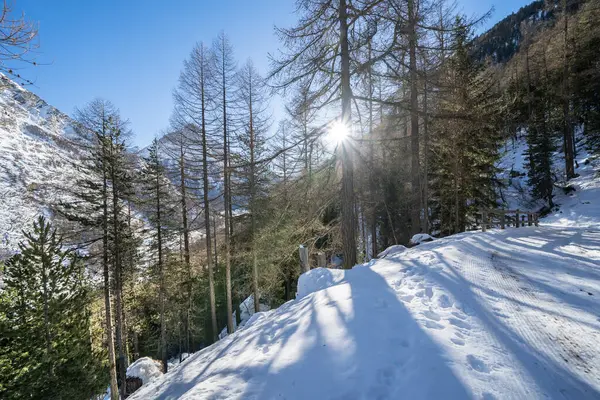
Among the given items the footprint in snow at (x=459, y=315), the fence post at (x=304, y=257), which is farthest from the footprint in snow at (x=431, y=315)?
the fence post at (x=304, y=257)

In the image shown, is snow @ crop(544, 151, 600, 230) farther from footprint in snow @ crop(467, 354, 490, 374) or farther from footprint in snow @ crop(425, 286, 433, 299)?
footprint in snow @ crop(467, 354, 490, 374)

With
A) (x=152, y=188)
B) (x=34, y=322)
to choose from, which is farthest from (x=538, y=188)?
(x=34, y=322)

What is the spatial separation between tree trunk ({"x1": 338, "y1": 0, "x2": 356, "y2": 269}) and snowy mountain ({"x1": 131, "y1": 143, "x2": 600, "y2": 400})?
233 centimetres

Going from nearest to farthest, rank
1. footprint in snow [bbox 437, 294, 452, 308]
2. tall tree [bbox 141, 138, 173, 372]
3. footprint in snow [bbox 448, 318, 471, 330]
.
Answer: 1. footprint in snow [bbox 448, 318, 471, 330]
2. footprint in snow [bbox 437, 294, 452, 308]
3. tall tree [bbox 141, 138, 173, 372]

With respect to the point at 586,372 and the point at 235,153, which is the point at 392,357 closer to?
the point at 586,372

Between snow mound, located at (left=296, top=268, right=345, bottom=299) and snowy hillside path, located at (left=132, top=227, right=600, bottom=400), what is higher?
snowy hillside path, located at (left=132, top=227, right=600, bottom=400)

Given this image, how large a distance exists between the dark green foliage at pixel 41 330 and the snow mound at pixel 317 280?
28.1 ft

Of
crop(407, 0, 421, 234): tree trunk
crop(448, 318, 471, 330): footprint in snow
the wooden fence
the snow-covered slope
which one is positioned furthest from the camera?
the snow-covered slope

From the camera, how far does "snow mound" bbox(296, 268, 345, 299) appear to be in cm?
513

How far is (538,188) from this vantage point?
19.4 meters

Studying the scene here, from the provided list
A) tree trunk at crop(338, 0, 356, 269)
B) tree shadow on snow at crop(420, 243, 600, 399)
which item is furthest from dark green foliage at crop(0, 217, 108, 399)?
tree shadow on snow at crop(420, 243, 600, 399)

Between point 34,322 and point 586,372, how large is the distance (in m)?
12.6

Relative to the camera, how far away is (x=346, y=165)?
6.86 metres

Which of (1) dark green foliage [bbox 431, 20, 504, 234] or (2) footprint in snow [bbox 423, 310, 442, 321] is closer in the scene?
(2) footprint in snow [bbox 423, 310, 442, 321]
